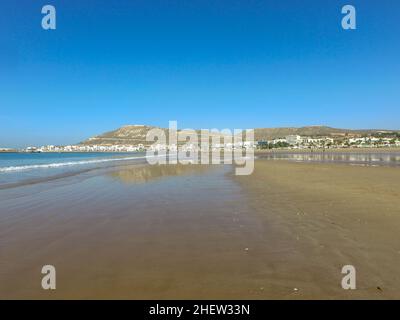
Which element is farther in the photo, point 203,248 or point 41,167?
point 41,167

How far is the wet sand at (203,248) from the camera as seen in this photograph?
374cm

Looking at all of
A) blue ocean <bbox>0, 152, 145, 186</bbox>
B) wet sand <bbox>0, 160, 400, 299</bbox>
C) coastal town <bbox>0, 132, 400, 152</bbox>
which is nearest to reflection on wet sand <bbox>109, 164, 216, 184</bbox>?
blue ocean <bbox>0, 152, 145, 186</bbox>

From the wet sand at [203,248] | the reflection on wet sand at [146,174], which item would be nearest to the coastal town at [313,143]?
the reflection on wet sand at [146,174]

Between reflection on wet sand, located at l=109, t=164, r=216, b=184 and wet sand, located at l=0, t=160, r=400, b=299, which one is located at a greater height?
reflection on wet sand, located at l=109, t=164, r=216, b=184

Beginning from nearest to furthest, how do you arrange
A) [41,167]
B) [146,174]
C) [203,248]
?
[203,248]
[146,174]
[41,167]

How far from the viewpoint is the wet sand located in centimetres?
374

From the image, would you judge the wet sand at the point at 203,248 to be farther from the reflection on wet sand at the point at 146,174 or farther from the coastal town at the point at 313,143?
the coastal town at the point at 313,143

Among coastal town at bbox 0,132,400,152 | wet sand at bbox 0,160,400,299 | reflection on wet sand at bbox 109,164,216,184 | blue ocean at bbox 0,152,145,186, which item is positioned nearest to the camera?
wet sand at bbox 0,160,400,299

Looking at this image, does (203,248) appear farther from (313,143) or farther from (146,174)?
(313,143)

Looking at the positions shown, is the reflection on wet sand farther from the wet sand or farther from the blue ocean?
the wet sand

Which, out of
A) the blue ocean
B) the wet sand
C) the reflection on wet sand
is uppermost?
the blue ocean

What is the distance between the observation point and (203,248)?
17.2 ft

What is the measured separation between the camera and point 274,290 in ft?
12.0

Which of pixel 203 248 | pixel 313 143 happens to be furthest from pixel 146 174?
pixel 313 143
